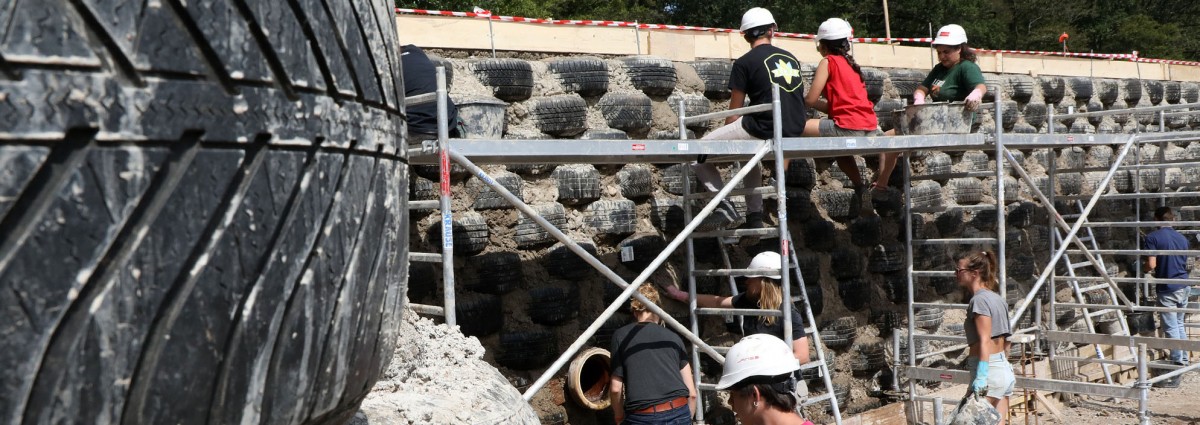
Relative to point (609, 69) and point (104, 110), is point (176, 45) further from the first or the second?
point (609, 69)

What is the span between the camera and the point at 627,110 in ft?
21.4

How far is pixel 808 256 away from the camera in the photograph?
25.0 ft

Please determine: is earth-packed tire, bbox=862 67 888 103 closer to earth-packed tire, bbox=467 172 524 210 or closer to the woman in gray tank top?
the woman in gray tank top

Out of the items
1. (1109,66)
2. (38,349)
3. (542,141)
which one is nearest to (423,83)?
(542,141)

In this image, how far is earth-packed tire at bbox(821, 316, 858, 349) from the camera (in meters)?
7.65

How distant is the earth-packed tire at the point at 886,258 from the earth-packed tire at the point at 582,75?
2.81 metres

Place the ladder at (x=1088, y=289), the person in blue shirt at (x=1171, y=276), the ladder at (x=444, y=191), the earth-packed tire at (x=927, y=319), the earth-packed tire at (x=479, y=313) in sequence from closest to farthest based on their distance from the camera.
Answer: the ladder at (x=444, y=191) < the earth-packed tire at (x=479, y=313) < the earth-packed tire at (x=927, y=319) < the ladder at (x=1088, y=289) < the person in blue shirt at (x=1171, y=276)

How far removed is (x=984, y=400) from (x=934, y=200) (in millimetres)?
2784

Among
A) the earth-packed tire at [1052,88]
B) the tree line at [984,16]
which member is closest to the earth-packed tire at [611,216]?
the earth-packed tire at [1052,88]

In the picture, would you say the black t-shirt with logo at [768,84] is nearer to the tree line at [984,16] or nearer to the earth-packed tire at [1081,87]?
the earth-packed tire at [1081,87]

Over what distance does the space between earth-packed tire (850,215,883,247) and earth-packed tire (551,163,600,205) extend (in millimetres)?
2506

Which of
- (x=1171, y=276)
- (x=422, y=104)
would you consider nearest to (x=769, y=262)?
(x=422, y=104)

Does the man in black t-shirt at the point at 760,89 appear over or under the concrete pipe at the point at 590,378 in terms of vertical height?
over

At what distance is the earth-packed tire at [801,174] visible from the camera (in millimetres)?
7535
